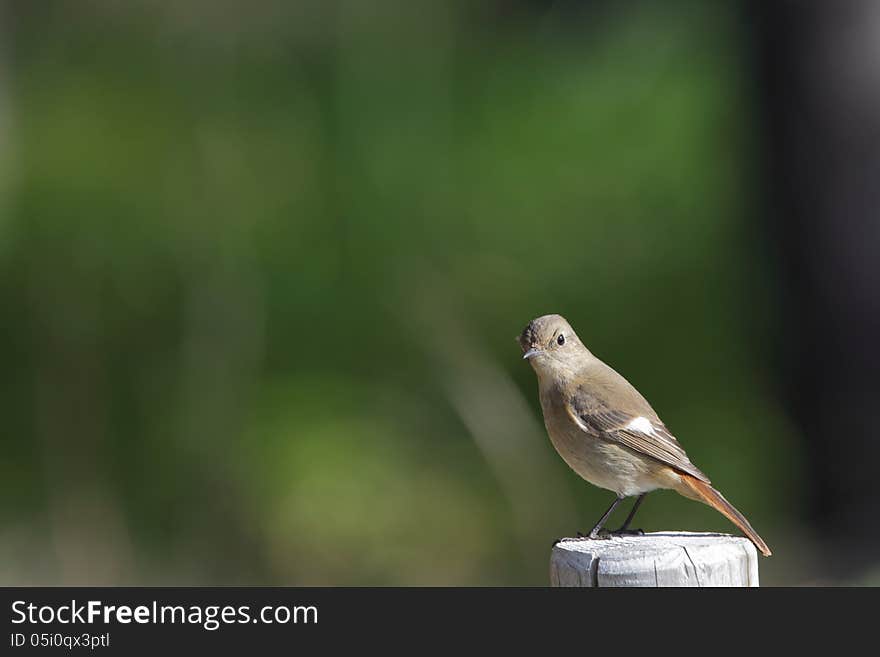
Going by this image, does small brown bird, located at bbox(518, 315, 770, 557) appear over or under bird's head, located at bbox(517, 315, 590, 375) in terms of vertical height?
under

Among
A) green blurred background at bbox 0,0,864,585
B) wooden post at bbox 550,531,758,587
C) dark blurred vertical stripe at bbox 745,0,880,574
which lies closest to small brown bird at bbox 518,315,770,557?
wooden post at bbox 550,531,758,587

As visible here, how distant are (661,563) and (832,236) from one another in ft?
15.9

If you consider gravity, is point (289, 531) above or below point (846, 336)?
below

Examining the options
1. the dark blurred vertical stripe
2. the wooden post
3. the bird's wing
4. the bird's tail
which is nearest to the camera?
the wooden post

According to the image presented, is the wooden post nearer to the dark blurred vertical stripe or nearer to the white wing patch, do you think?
the white wing patch

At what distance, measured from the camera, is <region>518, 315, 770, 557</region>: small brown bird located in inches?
171

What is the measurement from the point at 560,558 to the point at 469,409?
4189 millimetres

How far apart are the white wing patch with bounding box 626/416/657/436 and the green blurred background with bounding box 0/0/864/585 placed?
2.83m

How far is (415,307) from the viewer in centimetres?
858

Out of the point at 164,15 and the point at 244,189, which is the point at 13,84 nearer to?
the point at 164,15

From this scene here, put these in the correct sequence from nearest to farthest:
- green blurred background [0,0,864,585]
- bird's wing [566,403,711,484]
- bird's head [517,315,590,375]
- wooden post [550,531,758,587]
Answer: wooden post [550,531,758,587] → bird's wing [566,403,711,484] → bird's head [517,315,590,375] → green blurred background [0,0,864,585]

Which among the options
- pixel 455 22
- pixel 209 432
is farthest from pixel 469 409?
pixel 455 22

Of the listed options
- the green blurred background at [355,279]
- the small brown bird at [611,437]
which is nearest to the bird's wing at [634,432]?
the small brown bird at [611,437]

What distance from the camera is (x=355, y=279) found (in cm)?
905
